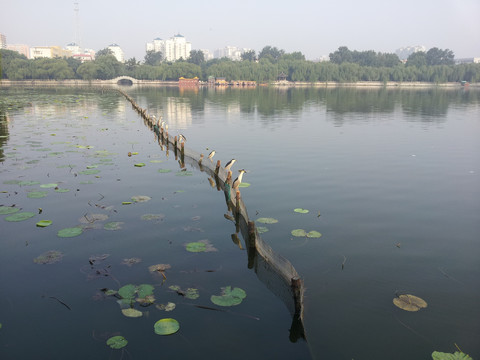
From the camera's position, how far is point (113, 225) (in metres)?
8.25

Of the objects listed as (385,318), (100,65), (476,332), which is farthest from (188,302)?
(100,65)

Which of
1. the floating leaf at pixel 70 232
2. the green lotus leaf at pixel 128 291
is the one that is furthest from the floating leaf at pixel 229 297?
the floating leaf at pixel 70 232

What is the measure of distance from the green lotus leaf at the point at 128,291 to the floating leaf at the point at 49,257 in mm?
1819

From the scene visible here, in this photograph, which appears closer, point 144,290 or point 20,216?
point 144,290

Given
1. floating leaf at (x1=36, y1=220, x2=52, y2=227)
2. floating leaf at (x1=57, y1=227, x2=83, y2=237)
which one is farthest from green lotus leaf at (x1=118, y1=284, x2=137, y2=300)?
floating leaf at (x1=36, y1=220, x2=52, y2=227)

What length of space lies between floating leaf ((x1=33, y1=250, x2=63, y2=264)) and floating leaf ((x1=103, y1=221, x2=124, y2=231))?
1.29 meters

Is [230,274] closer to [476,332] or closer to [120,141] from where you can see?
[476,332]

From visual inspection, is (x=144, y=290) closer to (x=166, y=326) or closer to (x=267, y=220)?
(x=166, y=326)

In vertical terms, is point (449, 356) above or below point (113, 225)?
below

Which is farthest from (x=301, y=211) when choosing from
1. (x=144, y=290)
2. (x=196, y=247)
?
(x=144, y=290)

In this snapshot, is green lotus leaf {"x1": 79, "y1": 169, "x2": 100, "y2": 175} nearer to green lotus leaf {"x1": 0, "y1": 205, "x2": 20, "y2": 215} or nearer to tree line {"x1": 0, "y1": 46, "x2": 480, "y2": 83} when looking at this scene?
green lotus leaf {"x1": 0, "y1": 205, "x2": 20, "y2": 215}

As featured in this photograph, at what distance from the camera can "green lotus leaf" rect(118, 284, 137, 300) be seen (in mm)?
5586

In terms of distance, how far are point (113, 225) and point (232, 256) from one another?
302 centimetres

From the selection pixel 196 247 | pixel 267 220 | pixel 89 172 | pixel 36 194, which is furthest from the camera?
pixel 89 172
